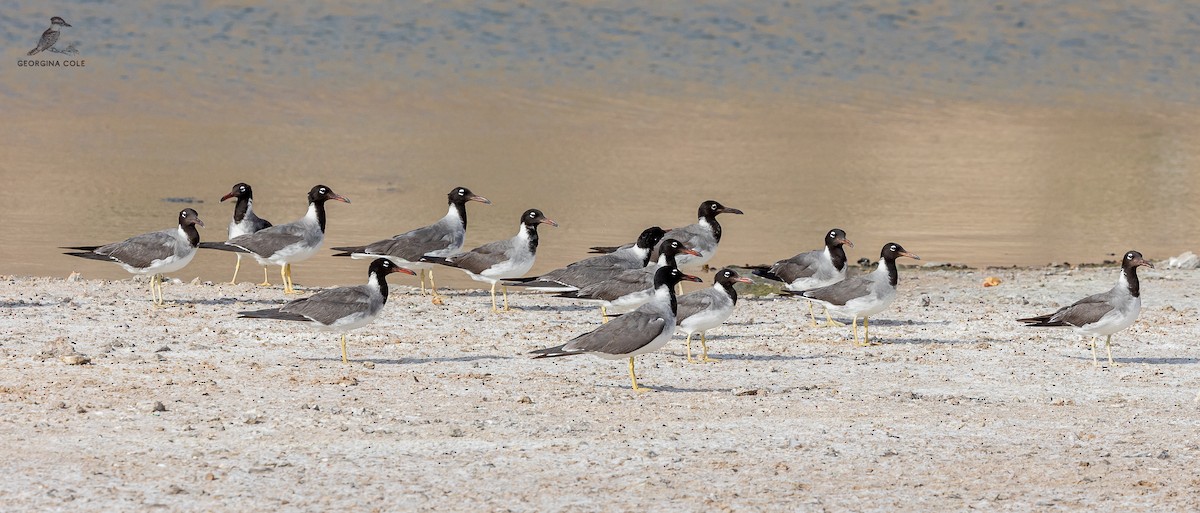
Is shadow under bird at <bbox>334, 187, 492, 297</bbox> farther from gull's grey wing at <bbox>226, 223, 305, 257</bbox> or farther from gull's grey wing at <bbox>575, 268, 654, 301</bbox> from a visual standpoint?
gull's grey wing at <bbox>575, 268, 654, 301</bbox>

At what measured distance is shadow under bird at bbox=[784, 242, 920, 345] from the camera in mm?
14953

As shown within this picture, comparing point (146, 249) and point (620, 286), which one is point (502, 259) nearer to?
point (620, 286)

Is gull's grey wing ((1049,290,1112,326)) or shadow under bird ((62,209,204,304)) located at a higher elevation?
shadow under bird ((62,209,204,304))

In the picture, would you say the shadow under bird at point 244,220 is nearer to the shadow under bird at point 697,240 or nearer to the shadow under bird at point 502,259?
the shadow under bird at point 502,259

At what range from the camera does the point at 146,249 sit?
53.3 feet

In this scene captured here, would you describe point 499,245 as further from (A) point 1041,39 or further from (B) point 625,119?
(A) point 1041,39

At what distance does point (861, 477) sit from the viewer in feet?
31.3

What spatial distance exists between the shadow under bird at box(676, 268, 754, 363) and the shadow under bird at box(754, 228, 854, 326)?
2.52 metres

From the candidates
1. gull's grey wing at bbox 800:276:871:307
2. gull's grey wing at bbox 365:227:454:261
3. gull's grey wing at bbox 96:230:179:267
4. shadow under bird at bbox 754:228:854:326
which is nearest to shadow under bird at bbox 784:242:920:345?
gull's grey wing at bbox 800:276:871:307

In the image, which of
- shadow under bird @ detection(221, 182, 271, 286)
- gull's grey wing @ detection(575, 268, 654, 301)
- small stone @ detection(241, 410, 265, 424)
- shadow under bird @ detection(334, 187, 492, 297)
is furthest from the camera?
shadow under bird @ detection(221, 182, 271, 286)

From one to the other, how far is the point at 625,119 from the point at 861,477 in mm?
29121

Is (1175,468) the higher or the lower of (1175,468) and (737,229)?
the lower

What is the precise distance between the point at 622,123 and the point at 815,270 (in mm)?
21585

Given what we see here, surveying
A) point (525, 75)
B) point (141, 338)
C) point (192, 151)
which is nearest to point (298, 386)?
point (141, 338)
